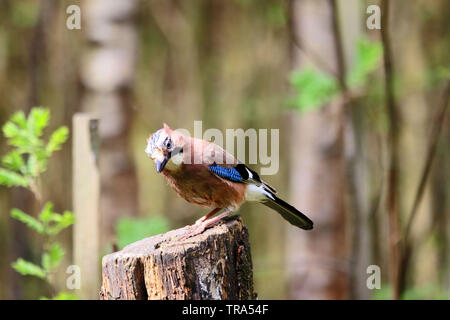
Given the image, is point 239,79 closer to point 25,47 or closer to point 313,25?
point 25,47

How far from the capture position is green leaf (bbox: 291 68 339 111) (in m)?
4.23

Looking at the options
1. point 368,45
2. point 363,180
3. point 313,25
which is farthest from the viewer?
point 313,25

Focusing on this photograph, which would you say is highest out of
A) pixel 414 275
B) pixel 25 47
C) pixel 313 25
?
pixel 25 47

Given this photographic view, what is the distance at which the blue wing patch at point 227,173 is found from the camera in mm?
2967

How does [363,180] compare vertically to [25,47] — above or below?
below

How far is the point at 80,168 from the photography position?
3.45 m

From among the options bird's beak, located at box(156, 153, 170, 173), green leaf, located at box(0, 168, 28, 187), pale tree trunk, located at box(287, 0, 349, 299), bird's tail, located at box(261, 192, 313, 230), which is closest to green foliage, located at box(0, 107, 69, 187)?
green leaf, located at box(0, 168, 28, 187)

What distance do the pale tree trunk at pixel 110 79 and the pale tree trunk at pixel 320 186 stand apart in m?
1.53

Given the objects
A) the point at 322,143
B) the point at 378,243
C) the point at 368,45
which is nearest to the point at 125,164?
the point at 322,143

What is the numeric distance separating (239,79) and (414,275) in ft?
14.4

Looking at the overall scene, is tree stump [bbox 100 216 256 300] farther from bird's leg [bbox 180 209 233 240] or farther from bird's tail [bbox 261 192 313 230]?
bird's tail [bbox 261 192 313 230]

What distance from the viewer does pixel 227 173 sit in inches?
118

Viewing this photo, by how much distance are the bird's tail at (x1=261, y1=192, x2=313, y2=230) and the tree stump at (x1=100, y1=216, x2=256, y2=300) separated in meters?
0.63

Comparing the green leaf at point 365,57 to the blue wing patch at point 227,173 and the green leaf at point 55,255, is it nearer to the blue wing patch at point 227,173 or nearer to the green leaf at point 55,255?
the blue wing patch at point 227,173
